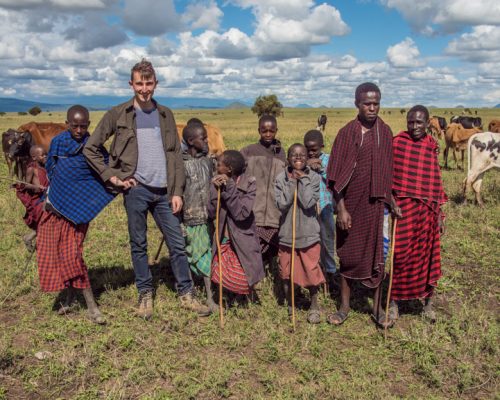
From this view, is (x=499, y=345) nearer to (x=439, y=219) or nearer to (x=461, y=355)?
(x=461, y=355)

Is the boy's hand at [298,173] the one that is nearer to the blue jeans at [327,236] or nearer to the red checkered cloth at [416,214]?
the red checkered cloth at [416,214]

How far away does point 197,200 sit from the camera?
4863 mm

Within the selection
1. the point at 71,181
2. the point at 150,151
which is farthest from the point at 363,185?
the point at 71,181

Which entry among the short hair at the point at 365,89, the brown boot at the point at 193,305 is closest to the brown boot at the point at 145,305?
the brown boot at the point at 193,305

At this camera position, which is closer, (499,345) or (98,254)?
(499,345)

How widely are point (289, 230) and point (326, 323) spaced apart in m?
1.06

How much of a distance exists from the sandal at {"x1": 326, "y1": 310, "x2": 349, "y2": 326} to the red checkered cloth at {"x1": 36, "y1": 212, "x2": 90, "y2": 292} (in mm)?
2692

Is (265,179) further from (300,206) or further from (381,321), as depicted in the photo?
(381,321)

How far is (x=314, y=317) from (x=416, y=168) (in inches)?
73.1

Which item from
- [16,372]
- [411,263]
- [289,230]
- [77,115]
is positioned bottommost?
[16,372]

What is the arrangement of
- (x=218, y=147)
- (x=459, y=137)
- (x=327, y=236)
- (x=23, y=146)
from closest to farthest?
1. (x=327, y=236)
2. (x=218, y=147)
3. (x=23, y=146)
4. (x=459, y=137)

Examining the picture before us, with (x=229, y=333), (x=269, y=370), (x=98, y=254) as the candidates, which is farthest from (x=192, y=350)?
(x=98, y=254)

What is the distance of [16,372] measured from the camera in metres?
3.88

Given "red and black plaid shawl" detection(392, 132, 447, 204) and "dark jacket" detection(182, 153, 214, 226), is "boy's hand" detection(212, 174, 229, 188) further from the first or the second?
"red and black plaid shawl" detection(392, 132, 447, 204)
